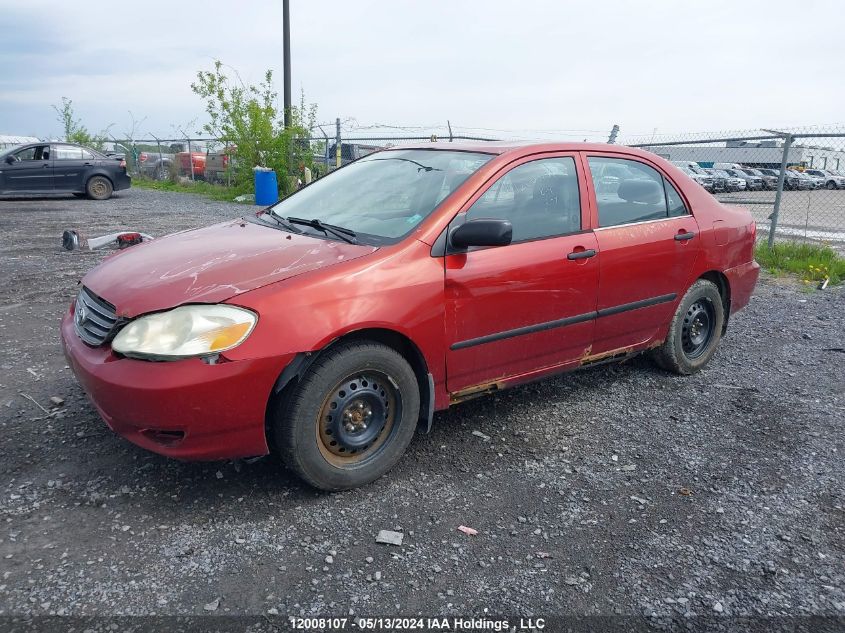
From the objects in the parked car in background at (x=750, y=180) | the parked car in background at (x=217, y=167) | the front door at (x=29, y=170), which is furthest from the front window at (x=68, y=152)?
the parked car in background at (x=750, y=180)

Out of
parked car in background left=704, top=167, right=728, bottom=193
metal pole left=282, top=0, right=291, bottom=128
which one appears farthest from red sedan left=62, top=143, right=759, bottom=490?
parked car in background left=704, top=167, right=728, bottom=193

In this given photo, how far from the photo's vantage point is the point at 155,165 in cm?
2653

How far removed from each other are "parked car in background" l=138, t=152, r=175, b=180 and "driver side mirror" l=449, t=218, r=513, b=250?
24.6 metres

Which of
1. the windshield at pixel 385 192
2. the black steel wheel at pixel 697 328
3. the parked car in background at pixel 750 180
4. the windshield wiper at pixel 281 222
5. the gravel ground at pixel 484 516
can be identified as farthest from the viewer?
the parked car in background at pixel 750 180

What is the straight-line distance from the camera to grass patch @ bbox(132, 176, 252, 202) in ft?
61.2

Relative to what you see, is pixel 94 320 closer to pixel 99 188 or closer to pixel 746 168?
pixel 99 188

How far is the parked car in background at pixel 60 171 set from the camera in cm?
1622

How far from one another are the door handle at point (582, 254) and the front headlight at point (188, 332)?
6.00 ft

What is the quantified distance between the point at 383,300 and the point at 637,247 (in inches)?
72.0

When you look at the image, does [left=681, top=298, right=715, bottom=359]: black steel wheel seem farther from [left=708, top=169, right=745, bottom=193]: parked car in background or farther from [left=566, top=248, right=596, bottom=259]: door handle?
[left=708, top=169, right=745, bottom=193]: parked car in background

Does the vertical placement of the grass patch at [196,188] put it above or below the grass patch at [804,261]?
above

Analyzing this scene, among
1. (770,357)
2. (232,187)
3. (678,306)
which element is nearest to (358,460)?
(678,306)

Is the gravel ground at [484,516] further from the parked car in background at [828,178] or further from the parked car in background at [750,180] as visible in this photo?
the parked car in background at [750,180]

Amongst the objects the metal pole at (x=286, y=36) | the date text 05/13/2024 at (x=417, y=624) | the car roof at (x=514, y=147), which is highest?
the metal pole at (x=286, y=36)
